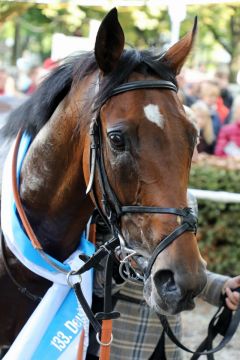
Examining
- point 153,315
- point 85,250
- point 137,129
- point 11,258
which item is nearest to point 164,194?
point 137,129

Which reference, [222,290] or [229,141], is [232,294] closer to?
[222,290]

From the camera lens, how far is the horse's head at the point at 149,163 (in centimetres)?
191

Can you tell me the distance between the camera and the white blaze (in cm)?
202

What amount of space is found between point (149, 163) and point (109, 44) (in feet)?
1.53

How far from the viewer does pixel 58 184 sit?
240 centimetres

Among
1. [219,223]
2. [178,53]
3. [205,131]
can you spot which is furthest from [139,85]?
[205,131]

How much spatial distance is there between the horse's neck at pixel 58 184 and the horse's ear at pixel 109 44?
8.8 inches

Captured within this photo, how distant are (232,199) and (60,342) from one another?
2.33 m

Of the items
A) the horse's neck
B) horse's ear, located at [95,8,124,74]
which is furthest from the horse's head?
the horse's neck

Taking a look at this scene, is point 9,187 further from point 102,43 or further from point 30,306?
point 102,43

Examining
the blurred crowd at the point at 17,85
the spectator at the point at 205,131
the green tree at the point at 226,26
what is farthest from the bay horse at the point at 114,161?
the green tree at the point at 226,26

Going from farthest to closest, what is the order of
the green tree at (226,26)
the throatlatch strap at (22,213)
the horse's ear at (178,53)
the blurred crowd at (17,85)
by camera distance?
the green tree at (226,26)
the blurred crowd at (17,85)
the throatlatch strap at (22,213)
the horse's ear at (178,53)

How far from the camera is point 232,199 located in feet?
15.0

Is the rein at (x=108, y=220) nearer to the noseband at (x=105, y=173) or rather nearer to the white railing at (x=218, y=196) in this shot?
the noseband at (x=105, y=173)
